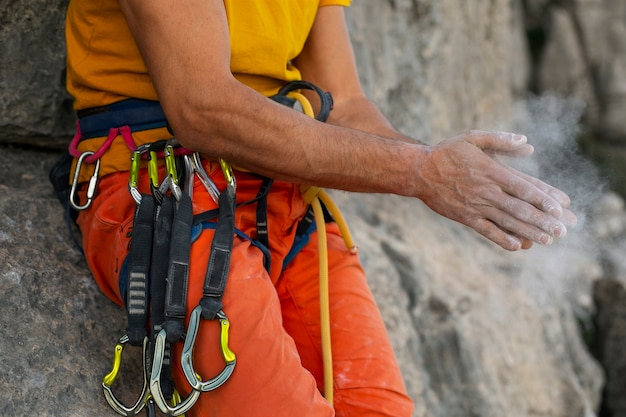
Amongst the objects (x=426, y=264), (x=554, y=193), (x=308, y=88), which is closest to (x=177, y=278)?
(x=308, y=88)

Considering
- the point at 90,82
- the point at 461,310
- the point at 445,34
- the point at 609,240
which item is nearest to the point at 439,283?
the point at 461,310

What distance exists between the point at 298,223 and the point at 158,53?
76 cm

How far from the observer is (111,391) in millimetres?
2096

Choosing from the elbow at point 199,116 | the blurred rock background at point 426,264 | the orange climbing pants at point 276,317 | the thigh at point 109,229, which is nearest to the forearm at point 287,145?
the elbow at point 199,116

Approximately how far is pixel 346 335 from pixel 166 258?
25.0 inches

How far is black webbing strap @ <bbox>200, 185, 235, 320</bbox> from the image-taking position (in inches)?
75.6

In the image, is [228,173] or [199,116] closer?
[199,116]

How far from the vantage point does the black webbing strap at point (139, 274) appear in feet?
6.48

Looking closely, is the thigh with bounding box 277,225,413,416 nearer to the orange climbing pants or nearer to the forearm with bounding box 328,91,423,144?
the orange climbing pants

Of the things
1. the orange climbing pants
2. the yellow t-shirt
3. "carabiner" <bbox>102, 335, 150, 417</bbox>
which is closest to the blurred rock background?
"carabiner" <bbox>102, 335, 150, 417</bbox>

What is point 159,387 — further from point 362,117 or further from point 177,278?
point 362,117

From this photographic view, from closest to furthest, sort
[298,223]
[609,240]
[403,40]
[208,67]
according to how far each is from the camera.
→ [208,67], [298,223], [403,40], [609,240]

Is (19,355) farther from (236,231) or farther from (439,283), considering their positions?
(439,283)

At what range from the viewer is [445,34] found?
19.5 feet
